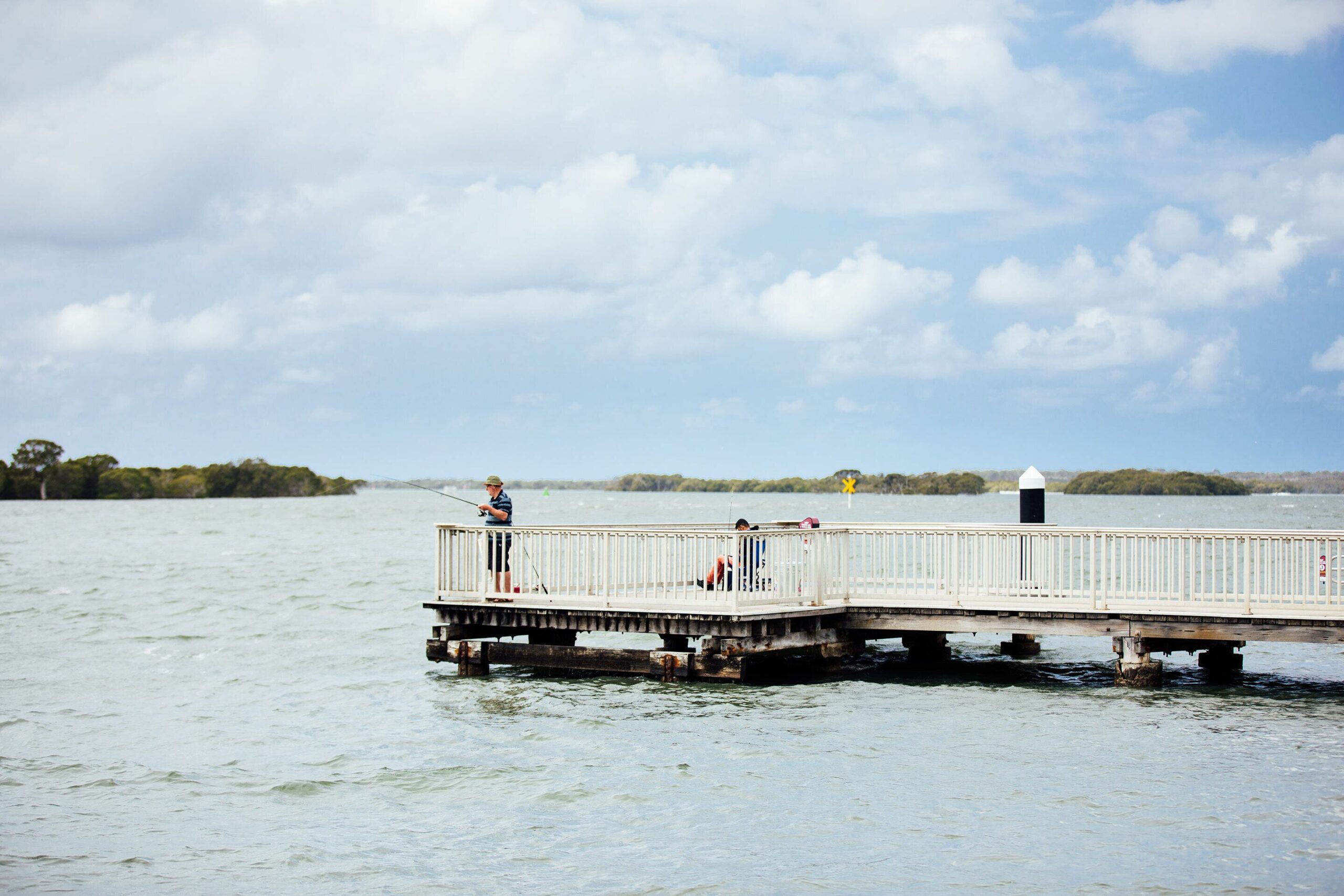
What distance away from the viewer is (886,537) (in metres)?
21.3

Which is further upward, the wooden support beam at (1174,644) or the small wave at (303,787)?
the wooden support beam at (1174,644)

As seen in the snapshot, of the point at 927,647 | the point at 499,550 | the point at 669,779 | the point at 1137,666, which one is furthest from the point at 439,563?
the point at 1137,666

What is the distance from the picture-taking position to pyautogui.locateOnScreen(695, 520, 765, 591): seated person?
63.3ft

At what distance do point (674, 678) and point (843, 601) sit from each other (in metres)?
2.92

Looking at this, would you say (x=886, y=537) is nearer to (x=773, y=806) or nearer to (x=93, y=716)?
(x=773, y=806)

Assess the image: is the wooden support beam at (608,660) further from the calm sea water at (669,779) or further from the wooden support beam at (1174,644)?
the wooden support beam at (1174,644)

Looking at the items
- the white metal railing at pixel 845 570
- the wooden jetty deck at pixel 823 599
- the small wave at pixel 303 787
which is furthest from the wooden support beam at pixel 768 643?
the small wave at pixel 303 787

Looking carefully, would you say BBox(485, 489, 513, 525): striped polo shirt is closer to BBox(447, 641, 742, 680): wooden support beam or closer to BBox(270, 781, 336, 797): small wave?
BBox(447, 641, 742, 680): wooden support beam

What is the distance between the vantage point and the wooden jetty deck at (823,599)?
18.6 meters

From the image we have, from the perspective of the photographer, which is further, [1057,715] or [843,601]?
[843,601]

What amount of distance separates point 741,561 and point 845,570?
2.10m

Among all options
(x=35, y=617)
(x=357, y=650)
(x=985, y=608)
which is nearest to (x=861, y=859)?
(x=985, y=608)

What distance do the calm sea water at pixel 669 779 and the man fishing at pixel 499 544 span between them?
1757 mm

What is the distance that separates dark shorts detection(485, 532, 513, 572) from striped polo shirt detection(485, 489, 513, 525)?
351 millimetres
